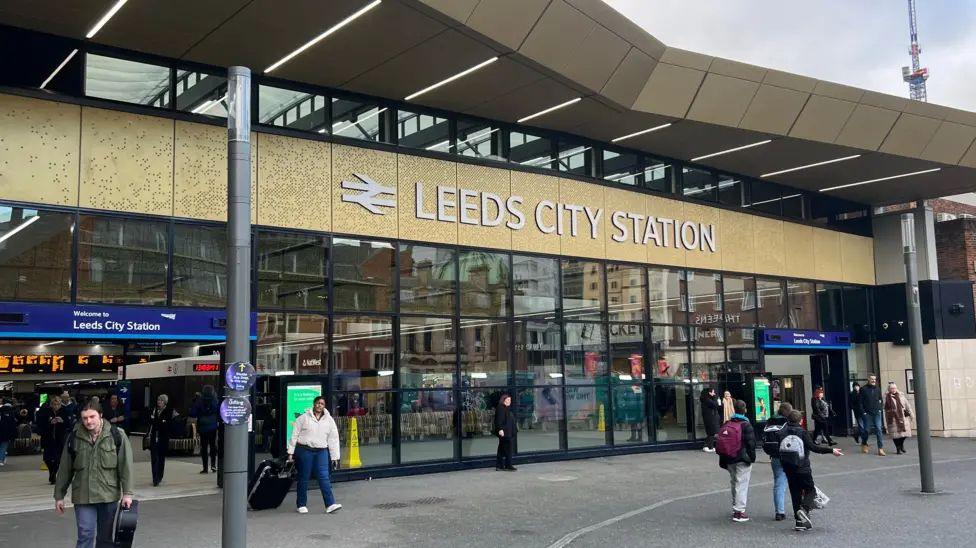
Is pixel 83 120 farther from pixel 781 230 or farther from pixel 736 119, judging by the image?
pixel 781 230

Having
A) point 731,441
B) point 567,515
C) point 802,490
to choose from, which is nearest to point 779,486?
point 802,490

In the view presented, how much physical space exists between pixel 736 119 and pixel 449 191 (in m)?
6.33

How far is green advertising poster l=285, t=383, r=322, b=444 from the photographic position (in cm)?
1384

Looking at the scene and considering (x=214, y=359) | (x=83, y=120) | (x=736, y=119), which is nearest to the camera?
(x=83, y=120)

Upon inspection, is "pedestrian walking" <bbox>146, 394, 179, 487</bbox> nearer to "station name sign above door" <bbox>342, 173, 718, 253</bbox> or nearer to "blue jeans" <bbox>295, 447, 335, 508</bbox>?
"blue jeans" <bbox>295, 447, 335, 508</bbox>

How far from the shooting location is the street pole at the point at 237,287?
706cm

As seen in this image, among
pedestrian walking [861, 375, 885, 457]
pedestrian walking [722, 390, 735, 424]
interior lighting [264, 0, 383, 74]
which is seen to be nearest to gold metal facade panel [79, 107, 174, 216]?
interior lighting [264, 0, 383, 74]

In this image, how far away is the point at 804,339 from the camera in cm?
2380

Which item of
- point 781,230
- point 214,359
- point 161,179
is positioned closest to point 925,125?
point 781,230

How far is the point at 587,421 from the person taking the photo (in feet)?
62.0

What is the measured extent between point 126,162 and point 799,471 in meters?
A: 10.5

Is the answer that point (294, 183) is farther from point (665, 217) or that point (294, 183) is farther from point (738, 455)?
point (665, 217)

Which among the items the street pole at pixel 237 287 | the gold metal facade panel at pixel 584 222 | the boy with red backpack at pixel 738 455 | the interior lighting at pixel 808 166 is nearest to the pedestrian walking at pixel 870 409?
the interior lighting at pixel 808 166

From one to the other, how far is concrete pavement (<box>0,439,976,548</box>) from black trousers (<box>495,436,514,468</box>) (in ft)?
1.24
